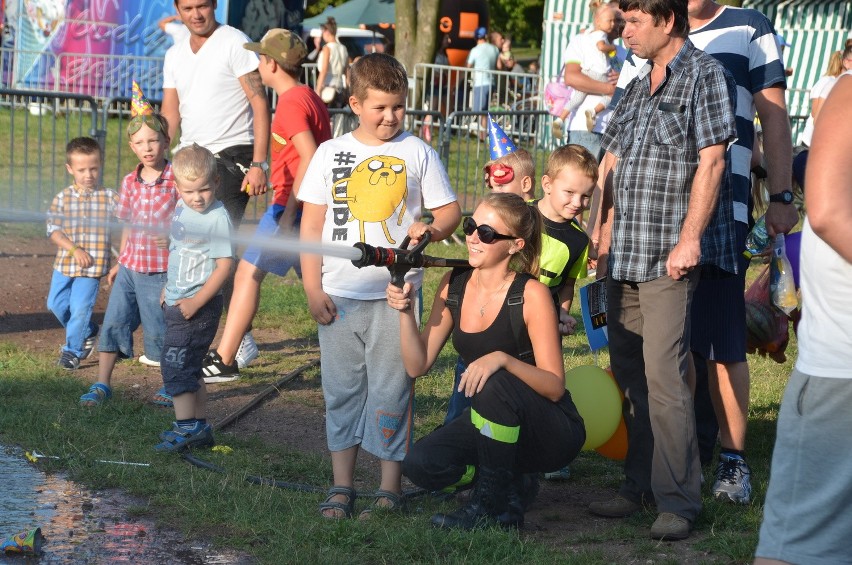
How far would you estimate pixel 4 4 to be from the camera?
23562 millimetres

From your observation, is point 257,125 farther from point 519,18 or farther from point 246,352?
point 519,18

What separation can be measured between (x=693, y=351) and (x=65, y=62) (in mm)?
18944

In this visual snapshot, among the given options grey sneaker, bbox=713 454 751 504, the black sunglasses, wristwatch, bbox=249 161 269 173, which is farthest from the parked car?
the black sunglasses

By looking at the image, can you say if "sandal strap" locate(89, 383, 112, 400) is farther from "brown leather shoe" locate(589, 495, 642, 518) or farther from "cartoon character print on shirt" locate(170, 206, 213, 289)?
"brown leather shoe" locate(589, 495, 642, 518)

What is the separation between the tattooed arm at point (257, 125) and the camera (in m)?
7.15

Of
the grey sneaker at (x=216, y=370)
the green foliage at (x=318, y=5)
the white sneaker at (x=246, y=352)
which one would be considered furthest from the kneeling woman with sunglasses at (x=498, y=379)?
the green foliage at (x=318, y=5)

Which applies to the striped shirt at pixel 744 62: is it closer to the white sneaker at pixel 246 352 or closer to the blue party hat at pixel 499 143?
the blue party hat at pixel 499 143

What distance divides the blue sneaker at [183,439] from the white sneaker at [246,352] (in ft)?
5.67

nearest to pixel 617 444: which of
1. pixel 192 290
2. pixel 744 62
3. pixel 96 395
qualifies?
pixel 744 62

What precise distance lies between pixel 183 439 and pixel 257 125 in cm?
243

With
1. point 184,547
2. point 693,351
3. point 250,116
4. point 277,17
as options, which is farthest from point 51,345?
point 277,17

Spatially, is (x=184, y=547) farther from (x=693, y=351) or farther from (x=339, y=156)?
(x=693, y=351)

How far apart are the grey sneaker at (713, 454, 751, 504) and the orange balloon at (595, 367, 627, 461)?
1.44 feet

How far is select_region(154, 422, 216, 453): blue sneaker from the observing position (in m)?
5.57
